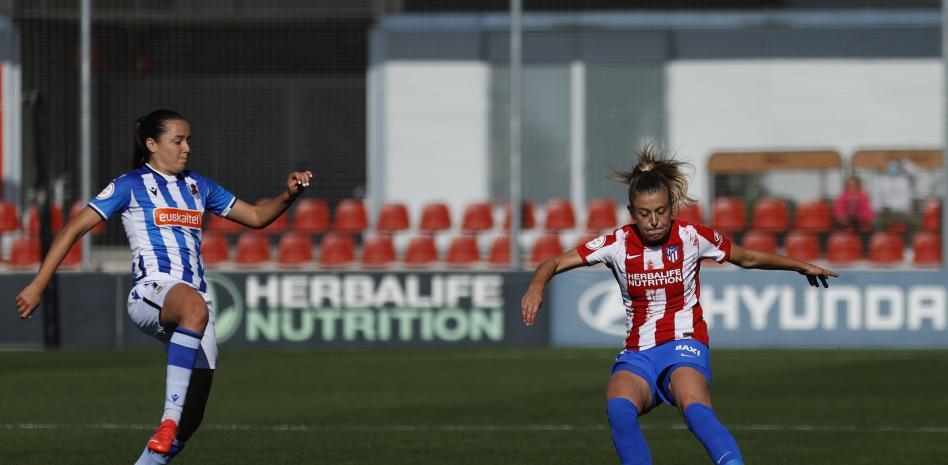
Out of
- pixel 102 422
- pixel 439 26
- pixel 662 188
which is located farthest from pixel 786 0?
pixel 662 188

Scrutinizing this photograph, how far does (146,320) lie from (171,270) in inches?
10.0

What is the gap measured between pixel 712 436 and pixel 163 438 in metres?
2.24

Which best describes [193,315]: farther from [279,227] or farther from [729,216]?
[729,216]

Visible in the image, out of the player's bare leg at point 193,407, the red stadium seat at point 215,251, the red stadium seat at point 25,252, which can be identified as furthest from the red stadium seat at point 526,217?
the player's bare leg at point 193,407

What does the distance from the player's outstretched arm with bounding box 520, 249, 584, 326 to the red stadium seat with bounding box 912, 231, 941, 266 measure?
36.1 feet

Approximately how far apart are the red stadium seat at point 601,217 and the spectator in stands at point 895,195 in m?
3.15

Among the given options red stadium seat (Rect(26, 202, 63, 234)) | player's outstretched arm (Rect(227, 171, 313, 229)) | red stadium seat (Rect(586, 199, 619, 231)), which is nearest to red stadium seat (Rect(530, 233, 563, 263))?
red stadium seat (Rect(586, 199, 619, 231))

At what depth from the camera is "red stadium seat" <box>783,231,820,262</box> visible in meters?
16.9

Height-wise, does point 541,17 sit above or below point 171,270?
above

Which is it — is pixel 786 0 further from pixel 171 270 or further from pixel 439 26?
pixel 171 270

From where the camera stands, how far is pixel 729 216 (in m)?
17.6

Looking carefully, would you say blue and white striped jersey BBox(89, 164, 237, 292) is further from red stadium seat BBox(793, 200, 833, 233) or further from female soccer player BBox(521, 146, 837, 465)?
red stadium seat BBox(793, 200, 833, 233)

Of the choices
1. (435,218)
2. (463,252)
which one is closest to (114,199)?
(463,252)

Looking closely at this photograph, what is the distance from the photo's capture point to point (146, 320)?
21.0 ft
